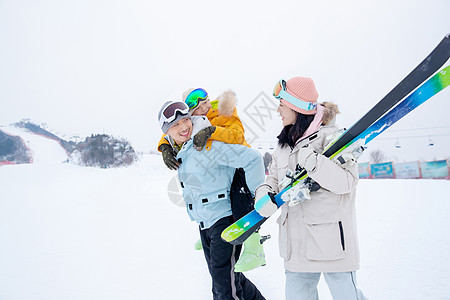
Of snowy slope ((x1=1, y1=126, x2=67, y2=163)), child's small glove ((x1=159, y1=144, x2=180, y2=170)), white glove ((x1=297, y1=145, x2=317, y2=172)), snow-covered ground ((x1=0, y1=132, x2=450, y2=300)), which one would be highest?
snowy slope ((x1=1, y1=126, x2=67, y2=163))

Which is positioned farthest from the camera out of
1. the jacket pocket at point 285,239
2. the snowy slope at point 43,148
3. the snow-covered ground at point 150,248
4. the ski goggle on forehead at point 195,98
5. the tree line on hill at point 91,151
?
the snowy slope at point 43,148

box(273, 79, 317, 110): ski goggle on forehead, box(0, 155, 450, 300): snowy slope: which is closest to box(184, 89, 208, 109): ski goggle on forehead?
box(273, 79, 317, 110): ski goggle on forehead

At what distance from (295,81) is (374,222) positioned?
194 inches

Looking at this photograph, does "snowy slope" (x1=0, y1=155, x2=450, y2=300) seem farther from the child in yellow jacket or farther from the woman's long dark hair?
the woman's long dark hair

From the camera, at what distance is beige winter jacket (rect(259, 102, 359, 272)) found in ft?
4.60

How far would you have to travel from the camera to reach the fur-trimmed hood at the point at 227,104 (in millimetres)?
2289

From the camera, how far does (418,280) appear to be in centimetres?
278

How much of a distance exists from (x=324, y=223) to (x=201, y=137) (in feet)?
3.30

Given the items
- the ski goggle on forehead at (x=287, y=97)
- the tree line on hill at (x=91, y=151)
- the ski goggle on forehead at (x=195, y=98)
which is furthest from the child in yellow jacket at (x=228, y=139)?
the tree line on hill at (x=91, y=151)

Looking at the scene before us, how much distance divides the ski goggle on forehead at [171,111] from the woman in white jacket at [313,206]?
30.0 inches

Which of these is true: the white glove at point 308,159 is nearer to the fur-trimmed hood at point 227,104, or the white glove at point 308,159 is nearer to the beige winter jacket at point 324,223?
the beige winter jacket at point 324,223

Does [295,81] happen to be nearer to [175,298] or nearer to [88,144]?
[175,298]

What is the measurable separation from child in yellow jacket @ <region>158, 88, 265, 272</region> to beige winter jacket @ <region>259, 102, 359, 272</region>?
36cm

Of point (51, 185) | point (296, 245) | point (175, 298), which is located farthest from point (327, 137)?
point (51, 185)
